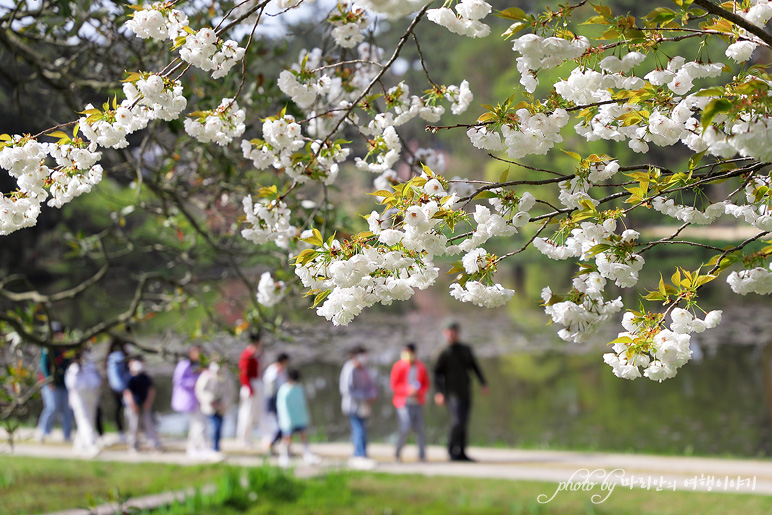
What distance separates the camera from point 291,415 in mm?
7270

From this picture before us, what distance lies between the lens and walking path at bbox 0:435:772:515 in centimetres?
607

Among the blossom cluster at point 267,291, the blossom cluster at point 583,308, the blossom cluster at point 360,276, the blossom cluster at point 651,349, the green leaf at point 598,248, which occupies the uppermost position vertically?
the blossom cluster at point 267,291

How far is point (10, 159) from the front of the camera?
1.98 metres

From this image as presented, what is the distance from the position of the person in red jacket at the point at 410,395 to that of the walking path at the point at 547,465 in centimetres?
26

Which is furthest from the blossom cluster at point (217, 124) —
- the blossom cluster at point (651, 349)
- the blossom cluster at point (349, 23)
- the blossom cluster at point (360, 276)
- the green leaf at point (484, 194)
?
the blossom cluster at point (651, 349)

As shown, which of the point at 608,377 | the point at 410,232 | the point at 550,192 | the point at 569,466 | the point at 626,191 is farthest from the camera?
the point at 550,192

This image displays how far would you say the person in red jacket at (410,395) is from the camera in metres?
7.43

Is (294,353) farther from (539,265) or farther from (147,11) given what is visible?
(539,265)

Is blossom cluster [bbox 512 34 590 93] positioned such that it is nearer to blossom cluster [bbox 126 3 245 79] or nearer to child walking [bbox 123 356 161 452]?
blossom cluster [bbox 126 3 245 79]

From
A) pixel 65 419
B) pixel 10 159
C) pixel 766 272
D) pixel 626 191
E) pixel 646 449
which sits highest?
pixel 10 159

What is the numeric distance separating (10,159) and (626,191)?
1669 mm

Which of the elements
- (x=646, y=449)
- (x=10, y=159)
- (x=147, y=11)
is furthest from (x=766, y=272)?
(x=646, y=449)

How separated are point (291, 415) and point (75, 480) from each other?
1999 mm

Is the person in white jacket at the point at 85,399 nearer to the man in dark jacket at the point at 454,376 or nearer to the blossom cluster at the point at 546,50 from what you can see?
the man in dark jacket at the point at 454,376
